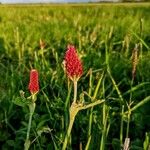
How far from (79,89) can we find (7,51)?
2.10 metres

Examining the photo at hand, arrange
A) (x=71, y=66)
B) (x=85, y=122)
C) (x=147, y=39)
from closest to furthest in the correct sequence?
(x=71, y=66) → (x=85, y=122) → (x=147, y=39)

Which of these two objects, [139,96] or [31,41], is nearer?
[139,96]

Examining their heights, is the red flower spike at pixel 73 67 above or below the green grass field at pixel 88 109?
above

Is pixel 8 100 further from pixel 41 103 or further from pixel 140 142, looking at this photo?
pixel 140 142

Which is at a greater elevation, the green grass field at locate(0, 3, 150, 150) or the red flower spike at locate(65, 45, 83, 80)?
the red flower spike at locate(65, 45, 83, 80)

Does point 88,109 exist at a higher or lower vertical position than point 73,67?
lower

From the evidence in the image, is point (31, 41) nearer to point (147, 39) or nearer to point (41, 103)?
point (147, 39)

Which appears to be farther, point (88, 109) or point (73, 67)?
point (88, 109)

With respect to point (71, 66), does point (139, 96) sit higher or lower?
lower

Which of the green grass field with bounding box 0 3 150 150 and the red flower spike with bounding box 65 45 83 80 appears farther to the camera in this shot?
the green grass field with bounding box 0 3 150 150

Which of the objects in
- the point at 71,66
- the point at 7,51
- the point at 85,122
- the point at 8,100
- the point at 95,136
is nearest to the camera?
the point at 71,66

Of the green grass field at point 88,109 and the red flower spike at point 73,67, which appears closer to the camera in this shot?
the red flower spike at point 73,67

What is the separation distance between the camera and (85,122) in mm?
2682

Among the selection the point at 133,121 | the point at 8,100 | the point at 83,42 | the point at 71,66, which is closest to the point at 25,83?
the point at 8,100
